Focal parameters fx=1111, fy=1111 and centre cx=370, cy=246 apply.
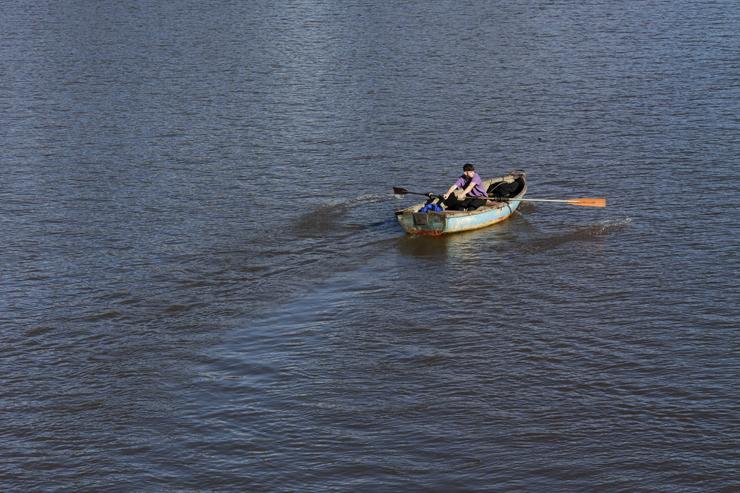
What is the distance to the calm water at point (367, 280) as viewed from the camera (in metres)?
19.7

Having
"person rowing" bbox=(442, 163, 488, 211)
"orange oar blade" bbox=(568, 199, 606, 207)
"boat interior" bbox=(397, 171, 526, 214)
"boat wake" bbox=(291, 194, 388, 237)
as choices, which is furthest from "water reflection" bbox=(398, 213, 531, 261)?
"boat wake" bbox=(291, 194, 388, 237)

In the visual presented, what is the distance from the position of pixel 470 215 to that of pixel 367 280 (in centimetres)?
459

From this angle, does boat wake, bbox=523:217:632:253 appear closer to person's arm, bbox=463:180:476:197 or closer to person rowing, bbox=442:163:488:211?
person rowing, bbox=442:163:488:211

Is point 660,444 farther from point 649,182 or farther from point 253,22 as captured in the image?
point 253,22

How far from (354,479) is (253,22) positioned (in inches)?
2149

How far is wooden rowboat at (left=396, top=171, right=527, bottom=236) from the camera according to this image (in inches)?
1201

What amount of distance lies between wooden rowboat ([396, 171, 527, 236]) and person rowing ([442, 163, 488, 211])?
248 mm

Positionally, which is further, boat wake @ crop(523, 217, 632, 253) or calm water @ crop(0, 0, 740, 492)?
boat wake @ crop(523, 217, 632, 253)

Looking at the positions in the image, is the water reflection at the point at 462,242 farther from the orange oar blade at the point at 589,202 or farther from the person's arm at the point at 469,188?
the orange oar blade at the point at 589,202

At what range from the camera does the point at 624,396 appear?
21297 mm

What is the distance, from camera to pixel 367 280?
91.8 ft

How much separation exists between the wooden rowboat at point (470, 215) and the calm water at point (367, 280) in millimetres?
534

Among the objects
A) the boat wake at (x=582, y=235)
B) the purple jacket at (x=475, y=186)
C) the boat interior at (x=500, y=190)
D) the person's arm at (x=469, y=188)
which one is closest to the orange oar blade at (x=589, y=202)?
the boat wake at (x=582, y=235)

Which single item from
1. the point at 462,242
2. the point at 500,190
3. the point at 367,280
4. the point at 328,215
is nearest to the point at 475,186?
the point at 500,190
